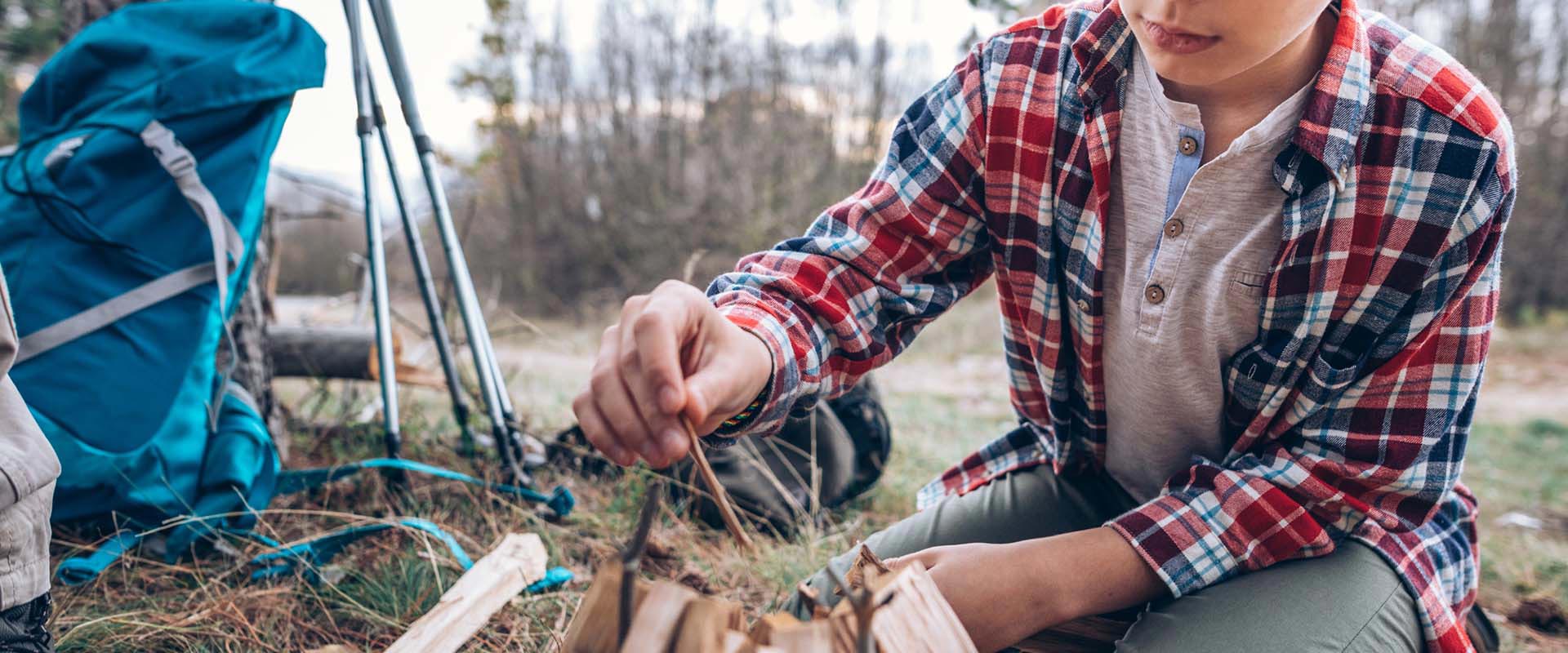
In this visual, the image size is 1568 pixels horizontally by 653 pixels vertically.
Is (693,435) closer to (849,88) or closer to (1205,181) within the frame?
(1205,181)

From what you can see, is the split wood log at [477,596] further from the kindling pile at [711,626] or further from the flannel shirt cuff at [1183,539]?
the flannel shirt cuff at [1183,539]

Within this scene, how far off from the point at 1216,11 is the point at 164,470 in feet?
6.35

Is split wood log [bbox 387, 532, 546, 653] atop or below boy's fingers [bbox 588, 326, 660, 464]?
below

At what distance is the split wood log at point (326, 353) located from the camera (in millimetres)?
2795

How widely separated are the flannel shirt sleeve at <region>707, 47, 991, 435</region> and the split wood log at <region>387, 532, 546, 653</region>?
0.65m

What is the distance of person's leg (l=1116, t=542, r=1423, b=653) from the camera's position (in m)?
1.21

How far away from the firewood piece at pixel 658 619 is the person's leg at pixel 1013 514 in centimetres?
73

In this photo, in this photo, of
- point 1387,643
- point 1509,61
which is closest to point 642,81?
point 1509,61

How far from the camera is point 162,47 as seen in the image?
→ 6.42 feet

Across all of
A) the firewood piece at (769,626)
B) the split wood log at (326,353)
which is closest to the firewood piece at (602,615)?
the firewood piece at (769,626)

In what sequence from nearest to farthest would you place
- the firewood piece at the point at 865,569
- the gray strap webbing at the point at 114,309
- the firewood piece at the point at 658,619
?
1. the firewood piece at the point at 658,619
2. the firewood piece at the point at 865,569
3. the gray strap webbing at the point at 114,309

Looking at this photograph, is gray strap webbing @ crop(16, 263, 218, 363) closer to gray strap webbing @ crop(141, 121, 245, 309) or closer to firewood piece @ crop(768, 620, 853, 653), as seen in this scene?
gray strap webbing @ crop(141, 121, 245, 309)

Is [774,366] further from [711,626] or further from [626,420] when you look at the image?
[711,626]

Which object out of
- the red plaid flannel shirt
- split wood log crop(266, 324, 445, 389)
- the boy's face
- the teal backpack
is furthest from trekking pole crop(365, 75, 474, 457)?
the boy's face
